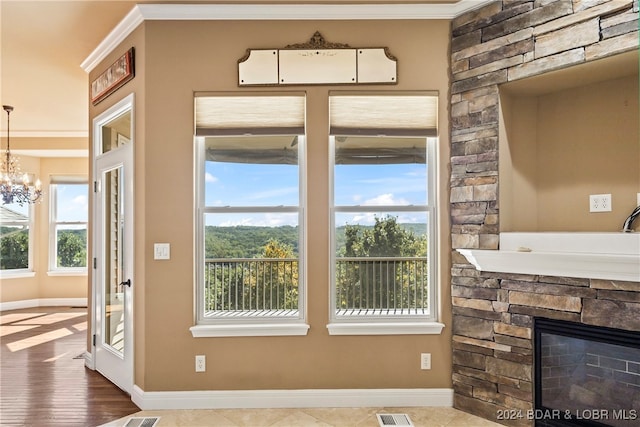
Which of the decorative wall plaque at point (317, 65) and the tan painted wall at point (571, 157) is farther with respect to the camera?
the decorative wall plaque at point (317, 65)

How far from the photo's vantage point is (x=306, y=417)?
111 inches

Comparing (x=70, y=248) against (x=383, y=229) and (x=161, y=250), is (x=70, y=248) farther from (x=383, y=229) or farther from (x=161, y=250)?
(x=383, y=229)

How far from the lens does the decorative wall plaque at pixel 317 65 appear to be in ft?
9.80

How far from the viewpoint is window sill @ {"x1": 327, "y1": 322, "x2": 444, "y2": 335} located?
9.75 ft

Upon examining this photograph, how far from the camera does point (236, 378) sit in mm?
2990

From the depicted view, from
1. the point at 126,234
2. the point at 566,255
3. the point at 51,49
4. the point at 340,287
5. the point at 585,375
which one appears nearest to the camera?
the point at 566,255

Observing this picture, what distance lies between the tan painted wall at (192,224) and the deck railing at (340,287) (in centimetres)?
15

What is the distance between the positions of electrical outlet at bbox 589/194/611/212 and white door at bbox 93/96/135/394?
Answer: 128 inches

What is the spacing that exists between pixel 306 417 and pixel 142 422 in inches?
43.5

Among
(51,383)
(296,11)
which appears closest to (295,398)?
(51,383)

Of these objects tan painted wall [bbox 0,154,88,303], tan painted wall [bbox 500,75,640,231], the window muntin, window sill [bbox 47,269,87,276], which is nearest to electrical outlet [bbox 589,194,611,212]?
tan painted wall [bbox 500,75,640,231]

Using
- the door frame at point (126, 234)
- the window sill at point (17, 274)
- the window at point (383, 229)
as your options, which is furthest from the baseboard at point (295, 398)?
the window sill at point (17, 274)

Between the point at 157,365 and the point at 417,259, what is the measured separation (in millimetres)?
2053

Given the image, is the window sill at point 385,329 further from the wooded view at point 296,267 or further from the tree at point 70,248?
the tree at point 70,248
